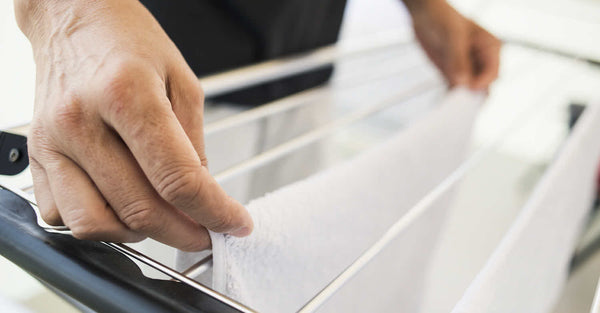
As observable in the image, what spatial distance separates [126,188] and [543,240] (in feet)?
1.23

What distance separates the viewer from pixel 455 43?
654mm

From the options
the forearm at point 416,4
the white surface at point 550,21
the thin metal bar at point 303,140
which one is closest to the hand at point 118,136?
the thin metal bar at point 303,140

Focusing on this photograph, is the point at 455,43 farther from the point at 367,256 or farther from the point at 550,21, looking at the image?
the point at 550,21

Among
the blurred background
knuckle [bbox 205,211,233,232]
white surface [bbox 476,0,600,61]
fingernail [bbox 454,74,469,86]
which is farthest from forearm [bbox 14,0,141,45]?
white surface [bbox 476,0,600,61]

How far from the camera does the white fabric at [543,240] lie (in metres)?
0.29

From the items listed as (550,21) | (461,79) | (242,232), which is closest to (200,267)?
(242,232)

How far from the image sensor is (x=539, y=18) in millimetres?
1336

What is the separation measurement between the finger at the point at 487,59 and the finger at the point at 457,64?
2 centimetres

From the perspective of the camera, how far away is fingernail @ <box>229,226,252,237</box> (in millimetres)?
248

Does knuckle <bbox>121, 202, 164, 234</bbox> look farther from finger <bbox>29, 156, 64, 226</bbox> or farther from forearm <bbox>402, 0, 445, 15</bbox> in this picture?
forearm <bbox>402, 0, 445, 15</bbox>

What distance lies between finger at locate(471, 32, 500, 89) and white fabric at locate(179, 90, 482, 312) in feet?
0.42

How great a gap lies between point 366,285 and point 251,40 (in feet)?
1.11

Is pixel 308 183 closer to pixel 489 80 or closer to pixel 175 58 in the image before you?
pixel 175 58

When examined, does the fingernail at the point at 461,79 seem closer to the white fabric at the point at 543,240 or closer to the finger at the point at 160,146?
the white fabric at the point at 543,240
